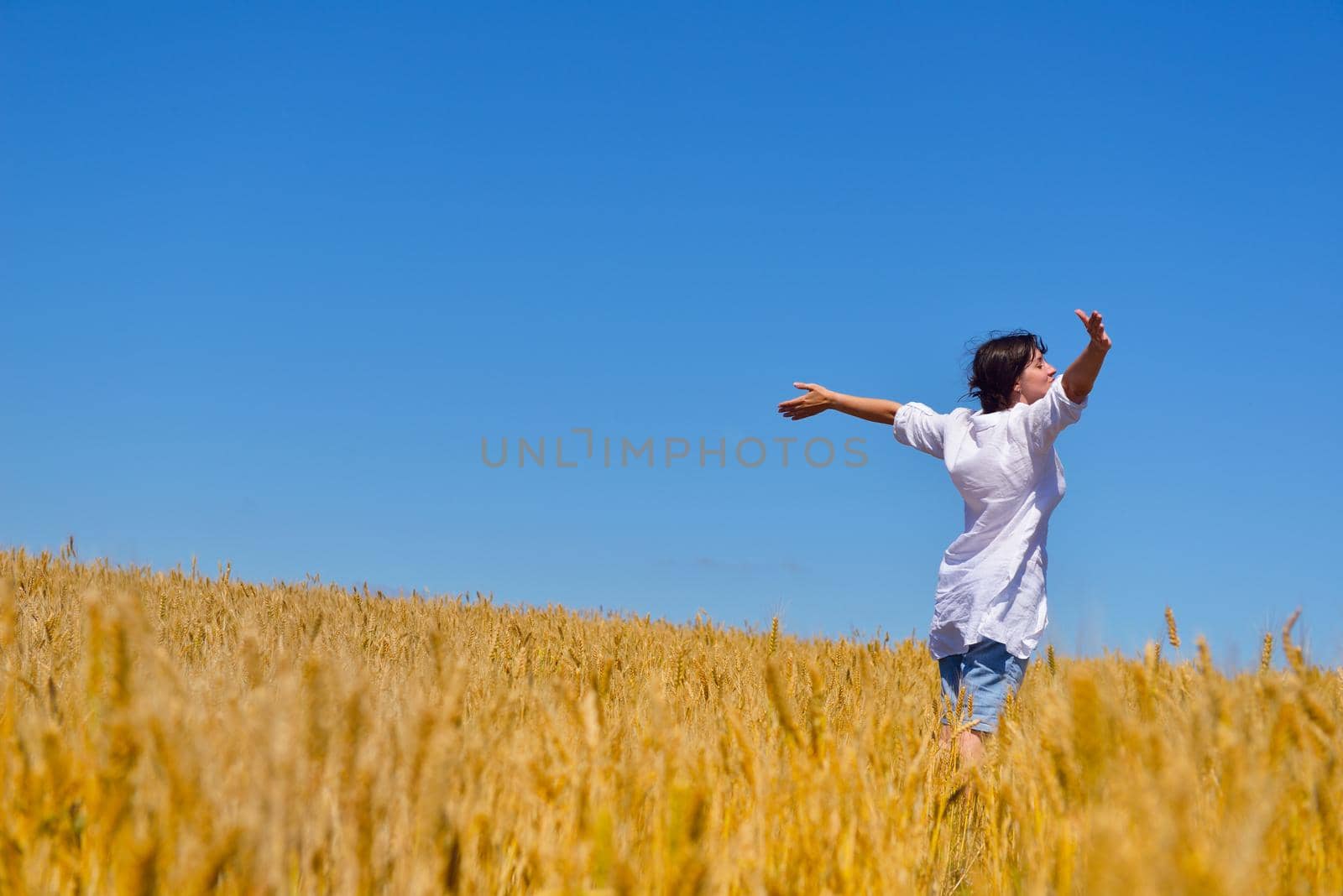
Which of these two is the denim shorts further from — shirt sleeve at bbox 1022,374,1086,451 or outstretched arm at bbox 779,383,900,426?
outstretched arm at bbox 779,383,900,426

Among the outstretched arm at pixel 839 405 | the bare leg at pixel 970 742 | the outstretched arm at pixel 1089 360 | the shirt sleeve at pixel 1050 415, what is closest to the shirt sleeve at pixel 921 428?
the outstretched arm at pixel 839 405

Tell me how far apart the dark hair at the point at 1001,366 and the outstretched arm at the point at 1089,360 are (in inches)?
30.5

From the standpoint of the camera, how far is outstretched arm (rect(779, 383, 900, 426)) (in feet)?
16.1

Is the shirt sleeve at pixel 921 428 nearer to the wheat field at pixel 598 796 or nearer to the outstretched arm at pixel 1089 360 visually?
the outstretched arm at pixel 1089 360

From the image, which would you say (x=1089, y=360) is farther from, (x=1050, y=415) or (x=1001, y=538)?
(x=1001, y=538)

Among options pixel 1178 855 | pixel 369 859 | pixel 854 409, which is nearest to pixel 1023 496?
pixel 854 409

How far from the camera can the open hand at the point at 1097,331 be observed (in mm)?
3521

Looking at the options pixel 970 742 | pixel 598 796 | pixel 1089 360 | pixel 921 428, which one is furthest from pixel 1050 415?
pixel 598 796

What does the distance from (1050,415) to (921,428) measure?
2.95 feet

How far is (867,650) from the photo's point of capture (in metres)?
7.42

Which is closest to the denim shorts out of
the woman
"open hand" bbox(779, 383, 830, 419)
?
the woman

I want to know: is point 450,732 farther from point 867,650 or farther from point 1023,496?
point 867,650

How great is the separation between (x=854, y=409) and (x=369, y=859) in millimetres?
3724

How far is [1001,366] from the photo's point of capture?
14.6 feet
